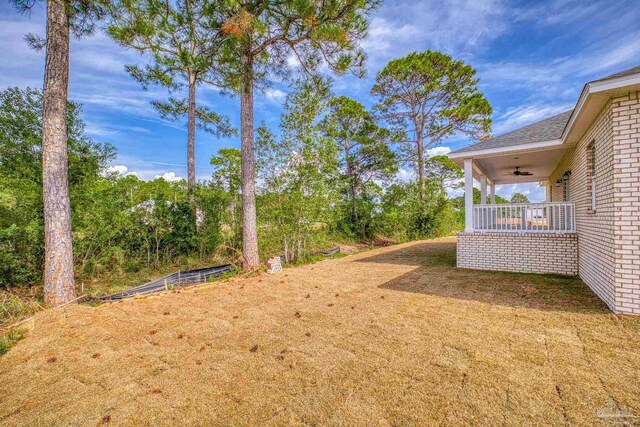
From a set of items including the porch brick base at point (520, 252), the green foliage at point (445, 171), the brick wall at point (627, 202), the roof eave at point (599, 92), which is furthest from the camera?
the green foliage at point (445, 171)

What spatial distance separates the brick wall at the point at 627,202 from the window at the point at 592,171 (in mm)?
1141

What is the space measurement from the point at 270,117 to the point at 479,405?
7.98 meters

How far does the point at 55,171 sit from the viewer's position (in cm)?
442

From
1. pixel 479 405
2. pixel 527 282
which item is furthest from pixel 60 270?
pixel 527 282

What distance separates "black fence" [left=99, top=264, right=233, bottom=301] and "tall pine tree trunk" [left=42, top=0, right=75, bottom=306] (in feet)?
2.43

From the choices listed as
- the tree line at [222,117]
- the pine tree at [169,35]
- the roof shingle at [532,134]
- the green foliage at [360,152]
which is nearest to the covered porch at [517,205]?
the roof shingle at [532,134]

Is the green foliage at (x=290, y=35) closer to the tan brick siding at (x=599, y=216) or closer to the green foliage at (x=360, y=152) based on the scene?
the tan brick siding at (x=599, y=216)

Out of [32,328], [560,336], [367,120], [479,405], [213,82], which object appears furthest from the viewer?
[367,120]

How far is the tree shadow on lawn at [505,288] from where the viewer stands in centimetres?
397

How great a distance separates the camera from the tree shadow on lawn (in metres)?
3.97

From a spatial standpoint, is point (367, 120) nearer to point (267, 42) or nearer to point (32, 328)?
point (267, 42)

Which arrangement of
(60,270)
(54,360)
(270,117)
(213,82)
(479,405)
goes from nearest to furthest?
(479,405), (54,360), (60,270), (270,117), (213,82)

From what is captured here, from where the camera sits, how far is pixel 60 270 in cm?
441

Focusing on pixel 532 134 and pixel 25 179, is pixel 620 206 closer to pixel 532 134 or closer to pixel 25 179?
pixel 532 134
